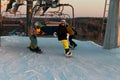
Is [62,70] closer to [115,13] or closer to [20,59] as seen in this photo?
[20,59]

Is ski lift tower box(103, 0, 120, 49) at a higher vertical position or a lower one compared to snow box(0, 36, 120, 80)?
higher

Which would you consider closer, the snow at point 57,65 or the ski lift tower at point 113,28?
the snow at point 57,65

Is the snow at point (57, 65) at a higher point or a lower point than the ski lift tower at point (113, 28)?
lower

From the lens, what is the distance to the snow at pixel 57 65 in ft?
31.9

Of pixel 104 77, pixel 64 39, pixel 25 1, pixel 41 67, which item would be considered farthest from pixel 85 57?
pixel 25 1

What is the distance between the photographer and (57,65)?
11.5m

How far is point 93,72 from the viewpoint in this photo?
34.1 ft

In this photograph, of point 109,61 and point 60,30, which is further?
point 60,30

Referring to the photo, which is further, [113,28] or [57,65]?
[113,28]

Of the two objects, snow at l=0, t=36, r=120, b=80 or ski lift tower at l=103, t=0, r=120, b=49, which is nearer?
snow at l=0, t=36, r=120, b=80

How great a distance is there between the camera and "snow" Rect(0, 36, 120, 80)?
9711 millimetres

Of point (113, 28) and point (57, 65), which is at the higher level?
point (113, 28)

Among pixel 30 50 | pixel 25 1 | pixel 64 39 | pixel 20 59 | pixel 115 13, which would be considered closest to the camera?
pixel 20 59

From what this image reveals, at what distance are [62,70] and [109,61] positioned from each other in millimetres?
2589
